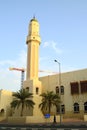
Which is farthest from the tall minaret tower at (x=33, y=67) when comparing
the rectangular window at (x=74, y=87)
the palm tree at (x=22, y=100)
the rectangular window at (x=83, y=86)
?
the rectangular window at (x=83, y=86)

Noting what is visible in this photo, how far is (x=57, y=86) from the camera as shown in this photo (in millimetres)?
53000

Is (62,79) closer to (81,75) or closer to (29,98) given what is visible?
(81,75)

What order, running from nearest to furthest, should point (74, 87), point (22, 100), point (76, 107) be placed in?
point (22, 100), point (76, 107), point (74, 87)

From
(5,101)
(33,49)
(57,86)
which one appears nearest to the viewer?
(5,101)

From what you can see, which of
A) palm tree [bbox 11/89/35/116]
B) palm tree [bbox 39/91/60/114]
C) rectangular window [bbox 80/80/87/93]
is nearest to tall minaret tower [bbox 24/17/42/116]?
palm tree [bbox 39/91/60/114]

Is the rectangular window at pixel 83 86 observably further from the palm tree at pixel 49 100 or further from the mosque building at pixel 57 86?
the palm tree at pixel 49 100

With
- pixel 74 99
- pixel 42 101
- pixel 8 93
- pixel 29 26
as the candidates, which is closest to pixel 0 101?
pixel 8 93

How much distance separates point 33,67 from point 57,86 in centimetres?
771

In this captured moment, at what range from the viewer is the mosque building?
1905 inches

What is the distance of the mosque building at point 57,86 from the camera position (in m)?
48.4

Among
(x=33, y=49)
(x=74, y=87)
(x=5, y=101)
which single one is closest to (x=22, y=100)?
(x=5, y=101)

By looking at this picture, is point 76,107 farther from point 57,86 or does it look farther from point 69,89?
point 57,86

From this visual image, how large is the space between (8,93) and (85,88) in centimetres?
1949

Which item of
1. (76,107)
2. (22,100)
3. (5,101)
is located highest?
(22,100)
